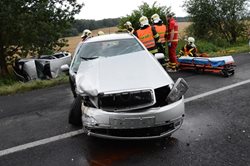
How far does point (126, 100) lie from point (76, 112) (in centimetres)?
130

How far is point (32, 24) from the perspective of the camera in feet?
47.8

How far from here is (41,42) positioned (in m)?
15.9

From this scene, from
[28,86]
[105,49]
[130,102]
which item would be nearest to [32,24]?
[28,86]

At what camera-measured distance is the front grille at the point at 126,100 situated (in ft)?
13.8

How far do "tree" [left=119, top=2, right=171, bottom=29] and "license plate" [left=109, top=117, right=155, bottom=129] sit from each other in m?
13.3

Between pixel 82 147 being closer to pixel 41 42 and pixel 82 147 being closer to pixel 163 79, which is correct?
pixel 163 79

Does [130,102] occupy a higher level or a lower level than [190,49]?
higher

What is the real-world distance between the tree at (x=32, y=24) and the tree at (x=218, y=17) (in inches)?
335

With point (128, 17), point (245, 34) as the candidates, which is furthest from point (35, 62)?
point (245, 34)

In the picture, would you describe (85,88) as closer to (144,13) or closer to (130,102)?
(130,102)

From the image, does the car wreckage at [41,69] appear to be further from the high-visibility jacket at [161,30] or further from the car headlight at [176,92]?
the car headlight at [176,92]

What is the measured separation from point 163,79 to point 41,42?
12.4 meters

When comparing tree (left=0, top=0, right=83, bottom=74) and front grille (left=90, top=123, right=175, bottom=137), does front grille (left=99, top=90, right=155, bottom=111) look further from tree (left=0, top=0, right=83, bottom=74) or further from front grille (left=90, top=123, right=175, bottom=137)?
tree (left=0, top=0, right=83, bottom=74)

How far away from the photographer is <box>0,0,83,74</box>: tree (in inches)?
549
